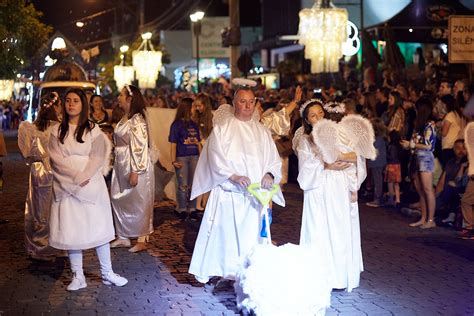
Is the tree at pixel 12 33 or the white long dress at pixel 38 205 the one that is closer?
the white long dress at pixel 38 205

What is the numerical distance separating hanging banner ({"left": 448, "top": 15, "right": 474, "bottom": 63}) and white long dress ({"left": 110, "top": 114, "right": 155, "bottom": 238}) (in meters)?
5.34

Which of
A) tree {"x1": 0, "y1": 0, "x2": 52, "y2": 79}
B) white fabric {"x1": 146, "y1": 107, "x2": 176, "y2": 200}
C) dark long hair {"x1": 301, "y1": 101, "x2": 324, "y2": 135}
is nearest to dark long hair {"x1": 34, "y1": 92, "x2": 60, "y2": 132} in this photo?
dark long hair {"x1": 301, "y1": 101, "x2": 324, "y2": 135}

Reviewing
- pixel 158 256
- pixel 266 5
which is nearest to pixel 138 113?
pixel 158 256

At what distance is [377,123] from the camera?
1426cm

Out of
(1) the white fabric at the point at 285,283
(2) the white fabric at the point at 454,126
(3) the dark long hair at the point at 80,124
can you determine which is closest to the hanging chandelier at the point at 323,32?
(2) the white fabric at the point at 454,126

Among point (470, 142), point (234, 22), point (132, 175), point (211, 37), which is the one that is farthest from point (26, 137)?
point (211, 37)

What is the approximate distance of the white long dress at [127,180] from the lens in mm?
9812

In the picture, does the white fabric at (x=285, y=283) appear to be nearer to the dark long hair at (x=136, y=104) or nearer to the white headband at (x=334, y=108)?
the white headband at (x=334, y=108)

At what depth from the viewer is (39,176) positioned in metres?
9.54

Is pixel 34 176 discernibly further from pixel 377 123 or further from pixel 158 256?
pixel 377 123

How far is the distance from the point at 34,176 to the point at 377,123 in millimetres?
6821

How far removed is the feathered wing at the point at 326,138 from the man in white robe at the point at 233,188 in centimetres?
46

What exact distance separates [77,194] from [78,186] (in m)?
0.08

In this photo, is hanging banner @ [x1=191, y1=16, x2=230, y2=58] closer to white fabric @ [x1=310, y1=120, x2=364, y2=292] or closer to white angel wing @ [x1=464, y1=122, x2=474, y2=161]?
white angel wing @ [x1=464, y1=122, x2=474, y2=161]
